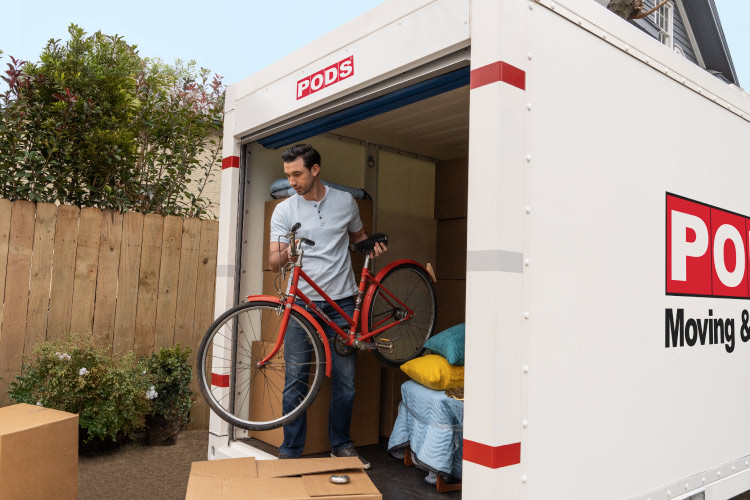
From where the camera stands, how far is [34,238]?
14.7 ft

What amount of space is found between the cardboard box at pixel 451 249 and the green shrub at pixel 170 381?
225 cm

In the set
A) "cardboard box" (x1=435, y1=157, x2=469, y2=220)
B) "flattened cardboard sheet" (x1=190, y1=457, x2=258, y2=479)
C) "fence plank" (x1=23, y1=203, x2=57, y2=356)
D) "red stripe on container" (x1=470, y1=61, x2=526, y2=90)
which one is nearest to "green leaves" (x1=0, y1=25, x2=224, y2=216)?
"fence plank" (x1=23, y1=203, x2=57, y2=356)

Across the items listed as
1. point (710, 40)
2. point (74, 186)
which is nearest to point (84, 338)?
point (74, 186)

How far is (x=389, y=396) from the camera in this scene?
405 centimetres

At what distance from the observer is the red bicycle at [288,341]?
309cm

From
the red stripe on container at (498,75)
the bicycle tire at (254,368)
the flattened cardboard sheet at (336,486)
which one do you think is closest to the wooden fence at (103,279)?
the bicycle tire at (254,368)

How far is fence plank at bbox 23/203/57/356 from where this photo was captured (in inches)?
175

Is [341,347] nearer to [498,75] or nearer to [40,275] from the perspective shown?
[498,75]

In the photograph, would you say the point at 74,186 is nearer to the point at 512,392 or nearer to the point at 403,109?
the point at 403,109

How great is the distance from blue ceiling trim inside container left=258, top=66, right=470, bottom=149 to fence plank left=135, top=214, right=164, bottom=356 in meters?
1.99

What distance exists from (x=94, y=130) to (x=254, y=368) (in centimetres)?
278

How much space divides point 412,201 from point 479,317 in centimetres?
292

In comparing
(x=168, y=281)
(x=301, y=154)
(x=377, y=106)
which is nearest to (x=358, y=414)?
(x=301, y=154)

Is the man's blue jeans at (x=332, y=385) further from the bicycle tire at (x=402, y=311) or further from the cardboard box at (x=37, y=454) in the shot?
the cardboard box at (x=37, y=454)
